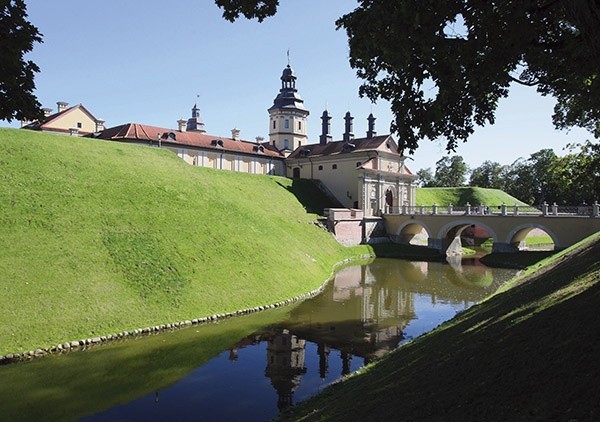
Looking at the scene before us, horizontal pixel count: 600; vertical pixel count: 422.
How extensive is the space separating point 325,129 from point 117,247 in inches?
1947

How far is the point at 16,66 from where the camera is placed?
7.54 metres

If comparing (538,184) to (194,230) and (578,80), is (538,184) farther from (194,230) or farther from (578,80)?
(578,80)

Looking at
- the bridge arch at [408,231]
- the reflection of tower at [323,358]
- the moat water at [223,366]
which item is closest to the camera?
the moat water at [223,366]

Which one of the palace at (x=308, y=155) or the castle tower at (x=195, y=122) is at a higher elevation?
the castle tower at (x=195, y=122)

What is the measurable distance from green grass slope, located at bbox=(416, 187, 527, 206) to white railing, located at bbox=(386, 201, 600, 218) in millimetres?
16599

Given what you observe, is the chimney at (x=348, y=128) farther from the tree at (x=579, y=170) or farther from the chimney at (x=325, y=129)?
the tree at (x=579, y=170)

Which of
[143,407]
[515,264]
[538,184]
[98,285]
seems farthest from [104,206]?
[538,184]

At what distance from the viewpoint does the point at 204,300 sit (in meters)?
21.4

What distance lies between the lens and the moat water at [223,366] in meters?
12.1

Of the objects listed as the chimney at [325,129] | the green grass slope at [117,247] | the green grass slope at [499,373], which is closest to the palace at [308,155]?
the chimney at [325,129]

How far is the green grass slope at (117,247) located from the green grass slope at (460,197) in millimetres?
36772

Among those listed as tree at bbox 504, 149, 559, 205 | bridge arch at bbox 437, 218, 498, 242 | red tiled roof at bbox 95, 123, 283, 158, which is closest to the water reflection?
bridge arch at bbox 437, 218, 498, 242

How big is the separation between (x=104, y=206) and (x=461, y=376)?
23.6 meters

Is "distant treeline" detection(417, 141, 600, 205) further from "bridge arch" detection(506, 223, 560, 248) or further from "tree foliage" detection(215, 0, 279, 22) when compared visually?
"tree foliage" detection(215, 0, 279, 22)
